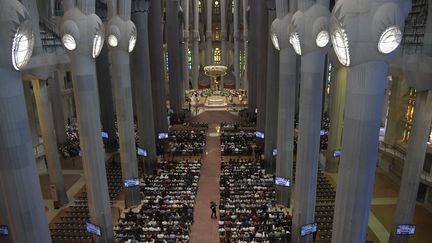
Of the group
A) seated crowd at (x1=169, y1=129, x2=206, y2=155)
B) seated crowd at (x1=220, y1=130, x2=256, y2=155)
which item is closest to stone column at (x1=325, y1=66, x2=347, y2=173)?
seated crowd at (x1=220, y1=130, x2=256, y2=155)

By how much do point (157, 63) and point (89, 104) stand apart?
14.8m

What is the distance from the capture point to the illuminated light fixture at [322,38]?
1357 cm

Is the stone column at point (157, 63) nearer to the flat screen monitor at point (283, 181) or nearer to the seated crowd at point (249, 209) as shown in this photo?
the seated crowd at point (249, 209)

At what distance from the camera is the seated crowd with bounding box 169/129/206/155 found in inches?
1160

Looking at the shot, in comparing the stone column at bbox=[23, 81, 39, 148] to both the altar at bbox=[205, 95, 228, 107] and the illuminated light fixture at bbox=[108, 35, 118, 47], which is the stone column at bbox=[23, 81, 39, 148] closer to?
the illuminated light fixture at bbox=[108, 35, 118, 47]

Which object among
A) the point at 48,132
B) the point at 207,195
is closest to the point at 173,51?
the point at 48,132

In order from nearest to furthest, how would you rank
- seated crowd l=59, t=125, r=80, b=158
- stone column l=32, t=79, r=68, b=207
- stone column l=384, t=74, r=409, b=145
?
stone column l=32, t=79, r=68, b=207
stone column l=384, t=74, r=409, b=145
seated crowd l=59, t=125, r=80, b=158

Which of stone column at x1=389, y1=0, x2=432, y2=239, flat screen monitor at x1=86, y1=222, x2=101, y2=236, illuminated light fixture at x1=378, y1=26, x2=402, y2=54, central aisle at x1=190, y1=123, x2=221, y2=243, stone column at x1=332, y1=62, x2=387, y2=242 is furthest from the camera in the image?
central aisle at x1=190, y1=123, x2=221, y2=243

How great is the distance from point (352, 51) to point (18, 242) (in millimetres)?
10749

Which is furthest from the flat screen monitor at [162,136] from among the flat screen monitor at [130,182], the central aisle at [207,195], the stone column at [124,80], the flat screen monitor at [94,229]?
the flat screen monitor at [94,229]

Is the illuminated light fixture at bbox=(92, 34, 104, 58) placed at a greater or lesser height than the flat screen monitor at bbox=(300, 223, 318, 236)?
greater

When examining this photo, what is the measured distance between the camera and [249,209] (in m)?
19.3

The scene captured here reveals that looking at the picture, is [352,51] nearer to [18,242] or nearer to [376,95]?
[376,95]

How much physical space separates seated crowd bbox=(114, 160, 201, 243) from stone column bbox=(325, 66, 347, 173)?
31.8ft
